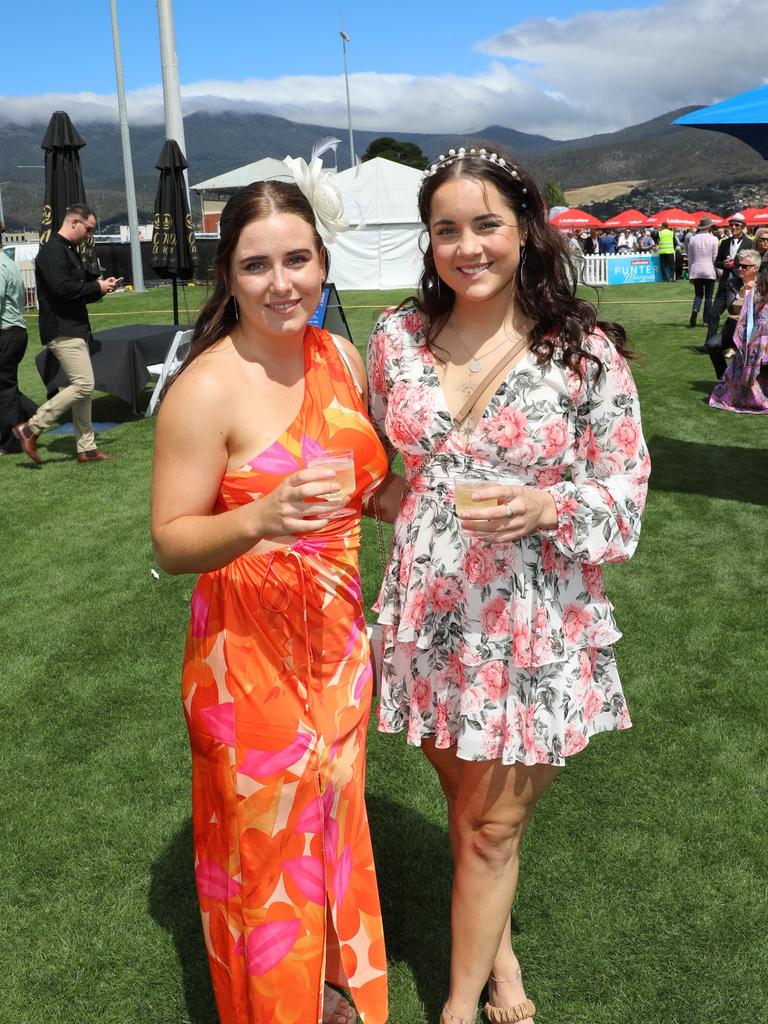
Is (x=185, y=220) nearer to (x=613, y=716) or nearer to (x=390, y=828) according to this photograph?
(x=390, y=828)

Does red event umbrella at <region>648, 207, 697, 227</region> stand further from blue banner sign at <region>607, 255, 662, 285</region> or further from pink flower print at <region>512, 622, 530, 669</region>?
pink flower print at <region>512, 622, 530, 669</region>

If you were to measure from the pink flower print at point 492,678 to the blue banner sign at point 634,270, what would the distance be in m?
27.7

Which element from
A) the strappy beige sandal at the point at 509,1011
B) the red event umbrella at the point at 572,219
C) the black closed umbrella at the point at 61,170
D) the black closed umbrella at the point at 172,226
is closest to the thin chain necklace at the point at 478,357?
the strappy beige sandal at the point at 509,1011

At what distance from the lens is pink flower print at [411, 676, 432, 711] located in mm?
2219

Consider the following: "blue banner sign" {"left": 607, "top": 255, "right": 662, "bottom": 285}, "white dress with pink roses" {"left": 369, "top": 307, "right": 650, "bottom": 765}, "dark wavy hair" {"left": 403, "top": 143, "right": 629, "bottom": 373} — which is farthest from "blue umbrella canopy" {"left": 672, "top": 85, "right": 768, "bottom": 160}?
"blue banner sign" {"left": 607, "top": 255, "right": 662, "bottom": 285}

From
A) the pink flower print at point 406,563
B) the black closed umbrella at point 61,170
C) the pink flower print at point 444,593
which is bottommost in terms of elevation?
the pink flower print at point 444,593

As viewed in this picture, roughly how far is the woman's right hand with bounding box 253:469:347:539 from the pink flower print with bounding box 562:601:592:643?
0.65m

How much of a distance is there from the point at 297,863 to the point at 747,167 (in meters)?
168

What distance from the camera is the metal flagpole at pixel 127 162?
85.0 feet

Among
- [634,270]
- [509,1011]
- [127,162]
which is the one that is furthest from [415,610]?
[634,270]

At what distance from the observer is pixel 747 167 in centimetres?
14938

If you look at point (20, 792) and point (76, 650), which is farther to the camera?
point (76, 650)

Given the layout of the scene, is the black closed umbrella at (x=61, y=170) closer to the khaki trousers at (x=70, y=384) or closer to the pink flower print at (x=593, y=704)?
the khaki trousers at (x=70, y=384)

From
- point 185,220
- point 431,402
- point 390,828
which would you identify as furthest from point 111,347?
point 431,402
